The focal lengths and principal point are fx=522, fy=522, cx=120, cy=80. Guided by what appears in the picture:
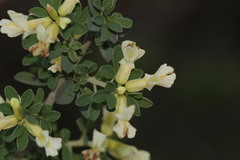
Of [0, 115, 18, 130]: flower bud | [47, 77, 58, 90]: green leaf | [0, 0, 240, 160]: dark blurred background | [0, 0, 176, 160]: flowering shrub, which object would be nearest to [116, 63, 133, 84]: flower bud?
[0, 0, 176, 160]: flowering shrub

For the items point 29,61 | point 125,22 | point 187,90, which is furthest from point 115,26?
point 187,90

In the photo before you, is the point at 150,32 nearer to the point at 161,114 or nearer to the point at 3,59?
the point at 161,114

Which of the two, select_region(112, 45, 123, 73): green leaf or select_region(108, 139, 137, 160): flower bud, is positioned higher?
select_region(112, 45, 123, 73): green leaf

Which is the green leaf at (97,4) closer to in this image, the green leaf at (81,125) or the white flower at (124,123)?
the white flower at (124,123)

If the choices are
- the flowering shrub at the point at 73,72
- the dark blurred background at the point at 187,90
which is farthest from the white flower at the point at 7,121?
the dark blurred background at the point at 187,90

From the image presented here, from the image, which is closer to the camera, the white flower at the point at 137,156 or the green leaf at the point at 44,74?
the green leaf at the point at 44,74

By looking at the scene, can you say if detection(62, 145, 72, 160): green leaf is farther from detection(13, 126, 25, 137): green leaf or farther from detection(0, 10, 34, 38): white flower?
detection(0, 10, 34, 38): white flower
